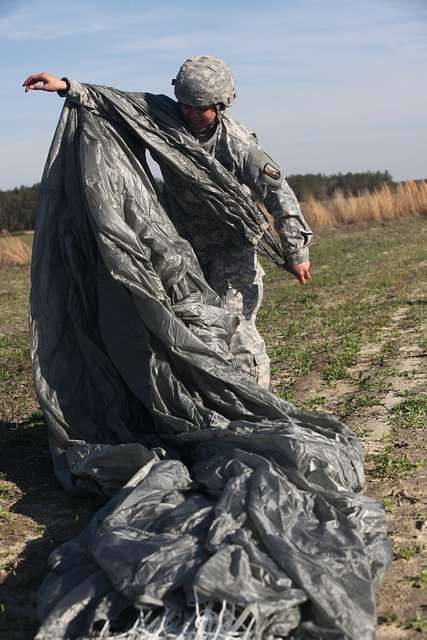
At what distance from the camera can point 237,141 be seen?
534 cm

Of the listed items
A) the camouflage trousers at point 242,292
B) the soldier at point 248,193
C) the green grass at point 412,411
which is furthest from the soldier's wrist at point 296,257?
the green grass at point 412,411

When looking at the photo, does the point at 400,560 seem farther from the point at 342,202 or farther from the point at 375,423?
the point at 342,202

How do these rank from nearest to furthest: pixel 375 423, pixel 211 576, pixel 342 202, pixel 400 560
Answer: pixel 211 576
pixel 400 560
pixel 375 423
pixel 342 202

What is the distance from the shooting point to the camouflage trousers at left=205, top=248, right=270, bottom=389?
5.55 meters

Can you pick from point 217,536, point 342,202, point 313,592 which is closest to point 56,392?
point 217,536

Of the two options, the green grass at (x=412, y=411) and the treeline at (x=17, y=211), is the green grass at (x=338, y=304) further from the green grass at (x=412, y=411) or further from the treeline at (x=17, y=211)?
the treeline at (x=17, y=211)

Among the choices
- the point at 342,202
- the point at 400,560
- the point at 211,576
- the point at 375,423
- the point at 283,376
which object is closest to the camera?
the point at 211,576

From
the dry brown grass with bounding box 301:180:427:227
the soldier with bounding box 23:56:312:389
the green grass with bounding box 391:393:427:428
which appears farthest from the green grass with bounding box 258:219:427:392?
the dry brown grass with bounding box 301:180:427:227

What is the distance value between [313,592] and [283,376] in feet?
13.3

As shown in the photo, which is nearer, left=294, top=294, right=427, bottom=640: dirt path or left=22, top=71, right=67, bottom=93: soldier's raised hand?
left=294, top=294, right=427, bottom=640: dirt path

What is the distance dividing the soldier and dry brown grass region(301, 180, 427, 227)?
16.0 meters

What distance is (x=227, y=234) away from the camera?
17.9ft

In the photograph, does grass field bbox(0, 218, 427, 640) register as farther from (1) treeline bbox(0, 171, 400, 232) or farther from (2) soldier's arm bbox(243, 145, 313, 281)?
(1) treeline bbox(0, 171, 400, 232)

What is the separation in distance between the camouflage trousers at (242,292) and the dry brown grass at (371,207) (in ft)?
52.4
